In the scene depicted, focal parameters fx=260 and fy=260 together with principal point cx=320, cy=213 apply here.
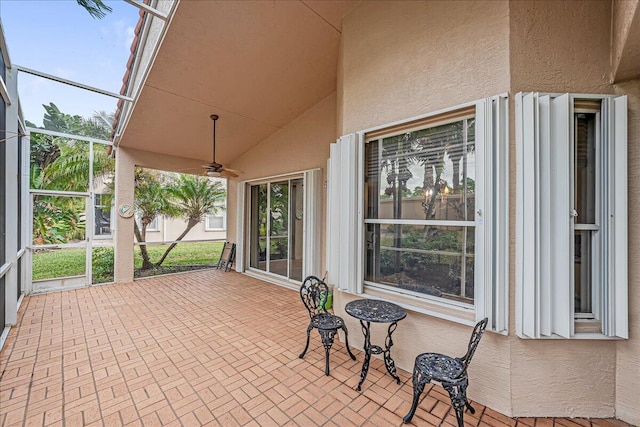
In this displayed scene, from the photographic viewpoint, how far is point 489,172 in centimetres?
200

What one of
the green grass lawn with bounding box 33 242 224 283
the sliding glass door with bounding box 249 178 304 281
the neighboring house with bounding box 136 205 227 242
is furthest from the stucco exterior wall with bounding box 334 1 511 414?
the neighboring house with bounding box 136 205 227 242

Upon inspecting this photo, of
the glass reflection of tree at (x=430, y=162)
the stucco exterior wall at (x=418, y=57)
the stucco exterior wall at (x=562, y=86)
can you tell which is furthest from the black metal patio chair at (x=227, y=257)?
the stucco exterior wall at (x=562, y=86)

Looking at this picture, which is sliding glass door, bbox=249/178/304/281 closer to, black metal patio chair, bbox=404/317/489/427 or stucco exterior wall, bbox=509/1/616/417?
black metal patio chair, bbox=404/317/489/427

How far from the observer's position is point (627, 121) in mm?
1855

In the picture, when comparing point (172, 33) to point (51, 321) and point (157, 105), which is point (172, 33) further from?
point (51, 321)

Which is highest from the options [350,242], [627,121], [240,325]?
[627,121]

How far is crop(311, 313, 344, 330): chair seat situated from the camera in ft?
8.41

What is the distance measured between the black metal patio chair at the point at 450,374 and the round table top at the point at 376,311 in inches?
14.5

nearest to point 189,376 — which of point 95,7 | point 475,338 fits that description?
point 475,338

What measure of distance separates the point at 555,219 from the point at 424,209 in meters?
0.94

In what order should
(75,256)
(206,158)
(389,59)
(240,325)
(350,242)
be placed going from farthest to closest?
(206,158), (75,256), (240,325), (350,242), (389,59)

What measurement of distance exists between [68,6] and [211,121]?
9.44ft

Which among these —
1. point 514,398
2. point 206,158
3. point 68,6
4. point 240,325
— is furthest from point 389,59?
point 206,158

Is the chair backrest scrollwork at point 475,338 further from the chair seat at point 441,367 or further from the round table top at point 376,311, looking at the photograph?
the round table top at point 376,311
